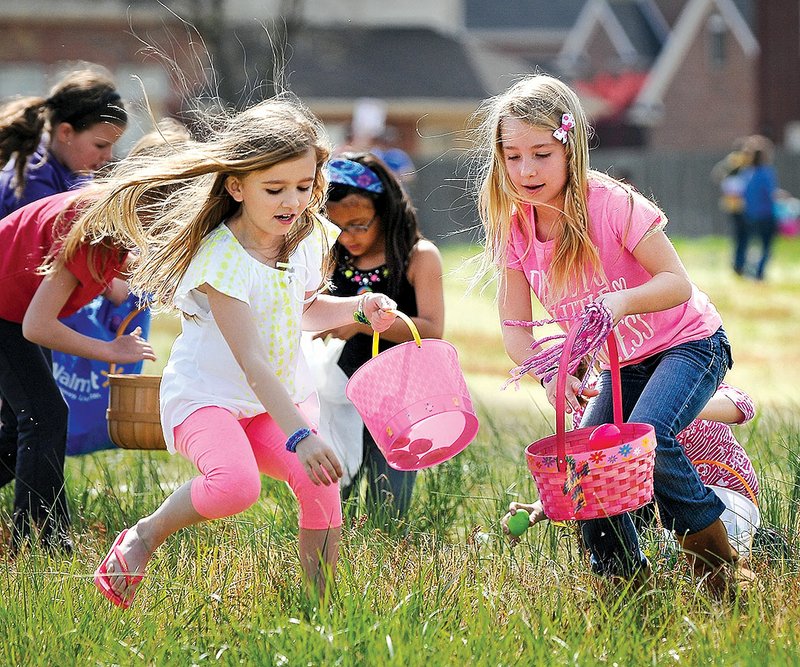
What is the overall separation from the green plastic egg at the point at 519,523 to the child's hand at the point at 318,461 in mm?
742

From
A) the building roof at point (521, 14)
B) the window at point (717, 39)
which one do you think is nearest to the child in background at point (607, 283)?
the window at point (717, 39)

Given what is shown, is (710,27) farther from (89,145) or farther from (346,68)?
(89,145)

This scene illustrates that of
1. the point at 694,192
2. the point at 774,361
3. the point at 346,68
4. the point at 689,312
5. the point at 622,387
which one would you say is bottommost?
the point at 694,192

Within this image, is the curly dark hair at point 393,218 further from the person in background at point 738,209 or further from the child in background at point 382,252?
the person in background at point 738,209

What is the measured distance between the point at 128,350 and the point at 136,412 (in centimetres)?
22

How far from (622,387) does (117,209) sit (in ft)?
5.28

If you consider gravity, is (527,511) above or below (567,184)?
below

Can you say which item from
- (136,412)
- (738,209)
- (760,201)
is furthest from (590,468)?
(738,209)

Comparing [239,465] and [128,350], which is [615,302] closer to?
[239,465]

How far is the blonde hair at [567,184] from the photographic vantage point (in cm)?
359

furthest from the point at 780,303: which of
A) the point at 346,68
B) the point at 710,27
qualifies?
the point at 710,27

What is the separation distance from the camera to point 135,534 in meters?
3.40

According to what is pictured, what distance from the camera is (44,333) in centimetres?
411

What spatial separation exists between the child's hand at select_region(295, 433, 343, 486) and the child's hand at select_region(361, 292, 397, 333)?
0.52 m
